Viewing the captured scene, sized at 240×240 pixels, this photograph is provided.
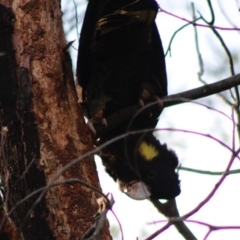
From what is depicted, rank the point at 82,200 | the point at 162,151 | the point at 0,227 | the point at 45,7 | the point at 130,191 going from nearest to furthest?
the point at 0,227 → the point at 82,200 → the point at 45,7 → the point at 130,191 → the point at 162,151

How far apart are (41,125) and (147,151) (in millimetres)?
1040

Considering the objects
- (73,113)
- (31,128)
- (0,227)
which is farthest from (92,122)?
(0,227)

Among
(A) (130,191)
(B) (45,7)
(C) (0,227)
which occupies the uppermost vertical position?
(B) (45,7)

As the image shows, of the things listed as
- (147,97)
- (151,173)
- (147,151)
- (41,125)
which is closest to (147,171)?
(151,173)

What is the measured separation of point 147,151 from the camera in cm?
406

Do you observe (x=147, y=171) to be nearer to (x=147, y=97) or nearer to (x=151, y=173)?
(x=151, y=173)

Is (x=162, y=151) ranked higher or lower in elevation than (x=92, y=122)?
lower

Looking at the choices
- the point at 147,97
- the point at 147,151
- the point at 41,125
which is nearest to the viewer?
the point at 41,125

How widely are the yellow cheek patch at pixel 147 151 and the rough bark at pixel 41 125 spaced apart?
71cm

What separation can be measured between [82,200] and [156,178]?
0.98 meters

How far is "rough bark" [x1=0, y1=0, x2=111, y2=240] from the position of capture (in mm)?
3020

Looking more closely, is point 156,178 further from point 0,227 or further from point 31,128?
point 0,227

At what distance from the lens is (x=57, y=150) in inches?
125

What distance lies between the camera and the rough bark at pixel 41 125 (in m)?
3.02
